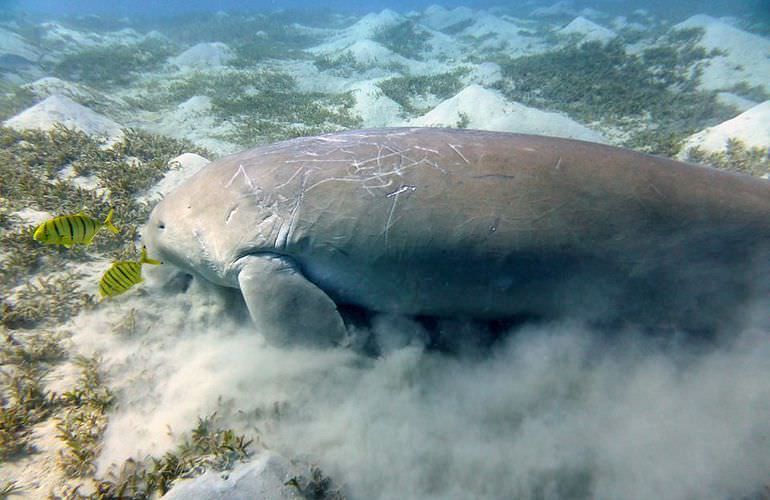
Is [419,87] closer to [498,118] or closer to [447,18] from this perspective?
[498,118]

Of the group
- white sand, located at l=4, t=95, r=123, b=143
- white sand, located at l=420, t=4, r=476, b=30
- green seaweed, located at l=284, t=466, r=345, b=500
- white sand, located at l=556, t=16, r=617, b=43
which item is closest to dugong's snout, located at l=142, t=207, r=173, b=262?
green seaweed, located at l=284, t=466, r=345, b=500

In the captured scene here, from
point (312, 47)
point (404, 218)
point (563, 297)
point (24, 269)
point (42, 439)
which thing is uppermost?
point (312, 47)

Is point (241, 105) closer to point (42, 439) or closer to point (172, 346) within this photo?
point (172, 346)

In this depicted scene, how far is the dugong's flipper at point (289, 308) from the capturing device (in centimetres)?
280

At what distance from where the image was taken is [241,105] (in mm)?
11672

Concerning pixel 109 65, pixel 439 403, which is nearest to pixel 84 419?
pixel 439 403

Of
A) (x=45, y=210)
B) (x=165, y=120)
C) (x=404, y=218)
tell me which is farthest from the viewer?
(x=165, y=120)

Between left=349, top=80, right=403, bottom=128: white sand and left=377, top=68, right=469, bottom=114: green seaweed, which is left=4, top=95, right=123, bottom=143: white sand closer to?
left=349, top=80, right=403, bottom=128: white sand

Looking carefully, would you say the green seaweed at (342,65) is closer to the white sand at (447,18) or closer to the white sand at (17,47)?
the white sand at (17,47)

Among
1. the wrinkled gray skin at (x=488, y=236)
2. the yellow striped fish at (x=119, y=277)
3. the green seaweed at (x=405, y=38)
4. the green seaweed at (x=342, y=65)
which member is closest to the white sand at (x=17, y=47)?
the green seaweed at (x=342, y=65)

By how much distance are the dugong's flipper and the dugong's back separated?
0.61 ft

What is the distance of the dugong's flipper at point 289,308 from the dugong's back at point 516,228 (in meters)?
0.19

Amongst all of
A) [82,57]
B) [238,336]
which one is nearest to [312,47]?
[82,57]

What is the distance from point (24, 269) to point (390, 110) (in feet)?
32.3
